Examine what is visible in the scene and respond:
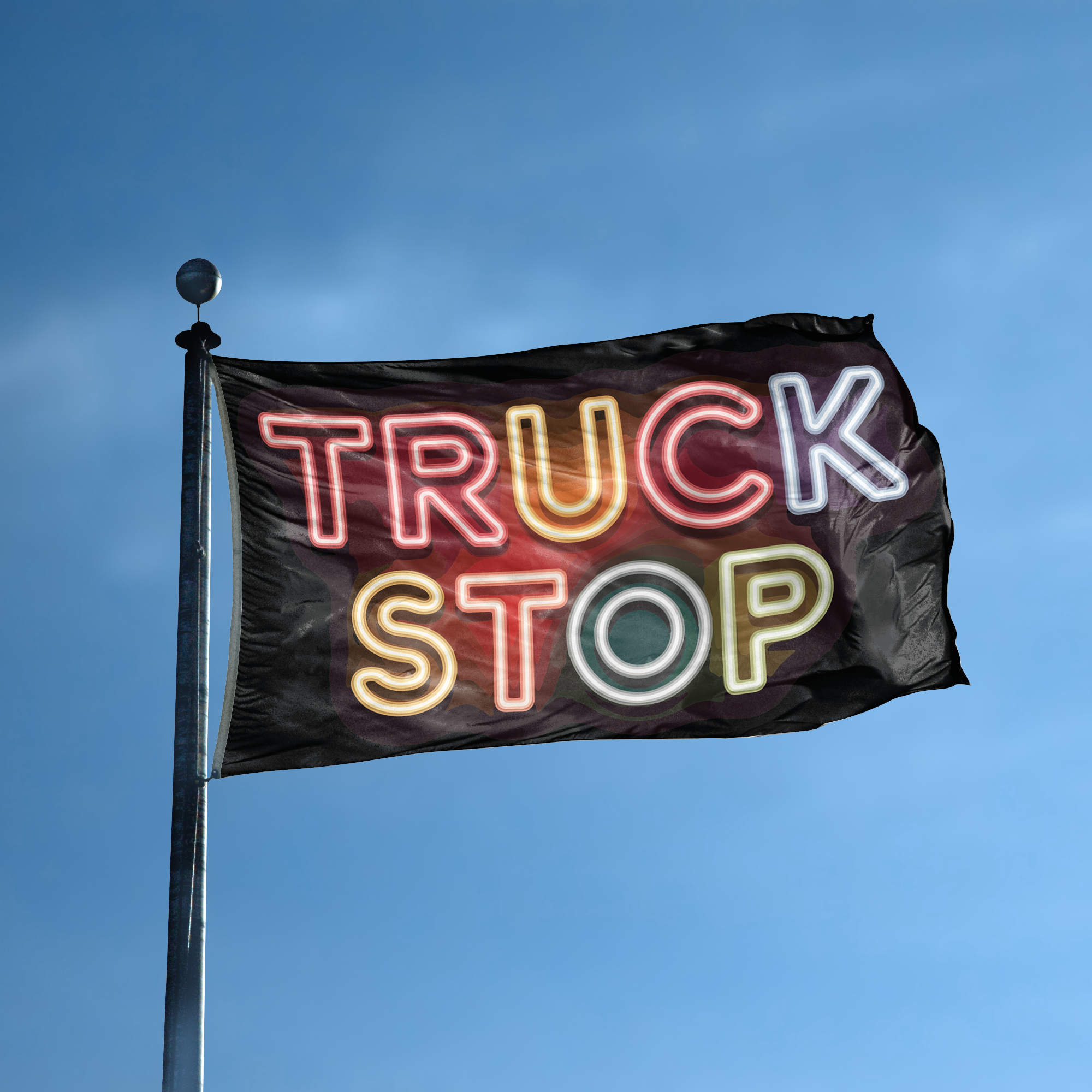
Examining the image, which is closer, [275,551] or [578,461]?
[275,551]

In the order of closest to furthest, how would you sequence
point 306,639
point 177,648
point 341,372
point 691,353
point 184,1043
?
point 184,1043 < point 177,648 < point 306,639 < point 341,372 < point 691,353

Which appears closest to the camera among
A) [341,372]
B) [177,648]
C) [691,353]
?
[177,648]

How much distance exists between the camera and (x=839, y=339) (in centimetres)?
1530

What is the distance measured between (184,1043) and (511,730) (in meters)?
3.80

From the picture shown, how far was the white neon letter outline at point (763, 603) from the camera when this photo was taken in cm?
1409

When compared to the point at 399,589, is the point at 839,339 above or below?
above

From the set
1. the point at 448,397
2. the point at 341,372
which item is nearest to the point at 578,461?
the point at 448,397

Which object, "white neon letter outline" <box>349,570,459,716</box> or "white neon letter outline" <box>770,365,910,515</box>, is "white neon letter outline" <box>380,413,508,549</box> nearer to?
"white neon letter outline" <box>349,570,459,716</box>

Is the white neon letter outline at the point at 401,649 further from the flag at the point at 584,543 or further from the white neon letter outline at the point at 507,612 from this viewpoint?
the white neon letter outline at the point at 507,612

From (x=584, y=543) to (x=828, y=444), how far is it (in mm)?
2582

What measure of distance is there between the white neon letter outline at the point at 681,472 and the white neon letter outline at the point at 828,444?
24 centimetres

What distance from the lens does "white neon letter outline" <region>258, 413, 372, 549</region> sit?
13.6m

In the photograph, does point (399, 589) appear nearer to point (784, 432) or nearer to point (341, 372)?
point (341, 372)

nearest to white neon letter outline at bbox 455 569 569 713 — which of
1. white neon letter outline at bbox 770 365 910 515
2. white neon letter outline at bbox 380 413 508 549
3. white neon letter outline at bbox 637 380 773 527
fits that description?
white neon letter outline at bbox 380 413 508 549
